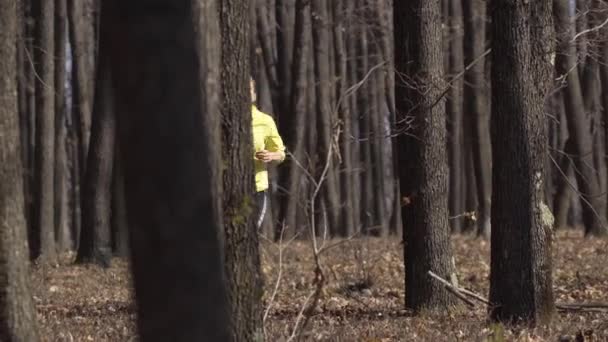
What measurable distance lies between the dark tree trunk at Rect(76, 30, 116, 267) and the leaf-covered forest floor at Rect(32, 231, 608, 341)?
13.2 inches

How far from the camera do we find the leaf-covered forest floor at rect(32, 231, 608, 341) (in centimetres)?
915

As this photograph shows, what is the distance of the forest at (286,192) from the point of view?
3693 millimetres

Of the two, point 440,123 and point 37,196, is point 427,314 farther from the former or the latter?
point 37,196

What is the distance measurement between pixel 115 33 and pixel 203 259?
720 millimetres

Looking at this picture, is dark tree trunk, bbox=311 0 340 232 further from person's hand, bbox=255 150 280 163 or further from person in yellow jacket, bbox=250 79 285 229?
person's hand, bbox=255 150 280 163

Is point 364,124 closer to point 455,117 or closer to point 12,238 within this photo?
point 455,117

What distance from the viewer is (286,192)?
595 inches

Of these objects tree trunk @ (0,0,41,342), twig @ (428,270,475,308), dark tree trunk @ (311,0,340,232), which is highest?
dark tree trunk @ (311,0,340,232)

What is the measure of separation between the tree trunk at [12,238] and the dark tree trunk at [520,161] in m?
4.09

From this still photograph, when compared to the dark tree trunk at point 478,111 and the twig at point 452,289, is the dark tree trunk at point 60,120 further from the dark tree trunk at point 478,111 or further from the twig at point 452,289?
the twig at point 452,289

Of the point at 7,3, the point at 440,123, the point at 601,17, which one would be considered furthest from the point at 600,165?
the point at 7,3

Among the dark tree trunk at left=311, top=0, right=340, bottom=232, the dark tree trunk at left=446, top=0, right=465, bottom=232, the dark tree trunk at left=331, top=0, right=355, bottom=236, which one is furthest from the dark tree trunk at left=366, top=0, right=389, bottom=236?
the dark tree trunk at left=446, top=0, right=465, bottom=232

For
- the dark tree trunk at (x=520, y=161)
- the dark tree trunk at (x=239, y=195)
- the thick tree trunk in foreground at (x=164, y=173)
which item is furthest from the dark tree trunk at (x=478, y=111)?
the thick tree trunk in foreground at (x=164, y=173)

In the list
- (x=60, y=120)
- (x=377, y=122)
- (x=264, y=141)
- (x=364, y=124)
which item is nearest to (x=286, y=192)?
(x=264, y=141)
